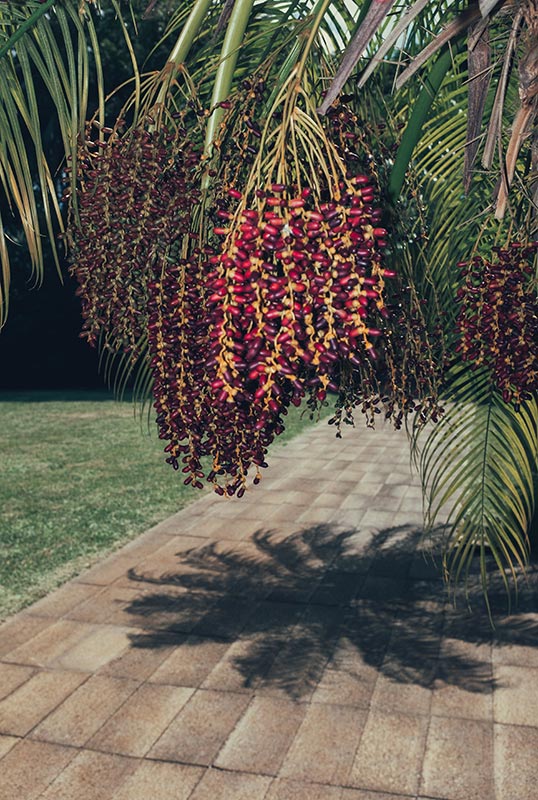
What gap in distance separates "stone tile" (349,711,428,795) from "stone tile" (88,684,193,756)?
102 centimetres

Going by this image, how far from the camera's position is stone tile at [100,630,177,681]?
5023 mm

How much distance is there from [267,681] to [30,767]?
1.43 metres

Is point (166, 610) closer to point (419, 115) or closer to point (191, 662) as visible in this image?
point (191, 662)

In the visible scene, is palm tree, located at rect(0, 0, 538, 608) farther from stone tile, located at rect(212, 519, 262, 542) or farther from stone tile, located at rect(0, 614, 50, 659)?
stone tile, located at rect(212, 519, 262, 542)

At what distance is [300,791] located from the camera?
384cm

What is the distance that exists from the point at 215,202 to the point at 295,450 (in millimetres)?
11234

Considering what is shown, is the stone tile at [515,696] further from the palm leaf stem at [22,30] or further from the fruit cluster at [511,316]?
the palm leaf stem at [22,30]

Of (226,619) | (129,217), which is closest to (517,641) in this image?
(226,619)

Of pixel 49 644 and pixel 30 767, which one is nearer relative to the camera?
pixel 30 767

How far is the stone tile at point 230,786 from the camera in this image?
3.79 m

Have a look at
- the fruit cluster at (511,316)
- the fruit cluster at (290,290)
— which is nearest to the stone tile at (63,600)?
the fruit cluster at (511,316)

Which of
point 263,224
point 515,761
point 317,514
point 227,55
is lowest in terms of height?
point 515,761

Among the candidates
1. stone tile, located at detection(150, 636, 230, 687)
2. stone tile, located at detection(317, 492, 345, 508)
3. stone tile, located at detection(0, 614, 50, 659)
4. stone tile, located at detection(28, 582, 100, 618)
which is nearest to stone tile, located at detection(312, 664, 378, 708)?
stone tile, located at detection(150, 636, 230, 687)

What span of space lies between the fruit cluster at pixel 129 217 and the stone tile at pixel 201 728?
2.43 meters
